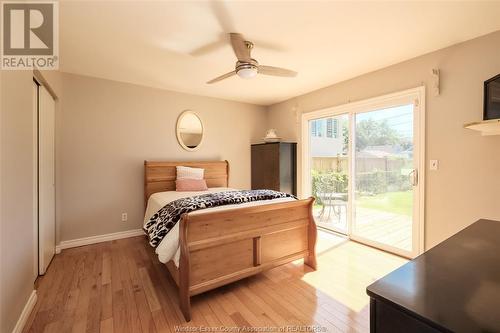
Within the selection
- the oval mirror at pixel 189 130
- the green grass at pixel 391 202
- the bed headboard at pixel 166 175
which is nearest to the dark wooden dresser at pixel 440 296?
the green grass at pixel 391 202

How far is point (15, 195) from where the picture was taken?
5.35 ft

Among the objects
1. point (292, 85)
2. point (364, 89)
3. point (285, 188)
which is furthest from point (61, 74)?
point (364, 89)

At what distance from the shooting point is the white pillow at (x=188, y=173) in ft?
12.4

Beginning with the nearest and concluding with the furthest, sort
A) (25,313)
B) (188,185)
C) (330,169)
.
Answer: (25,313) < (188,185) < (330,169)

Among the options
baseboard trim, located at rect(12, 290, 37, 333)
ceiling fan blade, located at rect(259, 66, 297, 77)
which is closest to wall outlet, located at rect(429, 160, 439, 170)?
ceiling fan blade, located at rect(259, 66, 297, 77)

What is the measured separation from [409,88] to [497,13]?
941 millimetres

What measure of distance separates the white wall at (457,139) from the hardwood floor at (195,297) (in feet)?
2.78

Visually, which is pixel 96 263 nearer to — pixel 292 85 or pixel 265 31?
pixel 265 31

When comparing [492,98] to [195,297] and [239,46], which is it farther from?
[195,297]

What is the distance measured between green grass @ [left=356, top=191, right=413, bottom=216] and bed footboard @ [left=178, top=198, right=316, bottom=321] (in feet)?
4.15

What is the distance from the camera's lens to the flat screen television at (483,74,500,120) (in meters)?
2.00

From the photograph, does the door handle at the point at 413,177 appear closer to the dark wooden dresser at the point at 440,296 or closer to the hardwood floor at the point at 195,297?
the hardwood floor at the point at 195,297

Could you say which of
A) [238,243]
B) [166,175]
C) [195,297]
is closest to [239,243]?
[238,243]

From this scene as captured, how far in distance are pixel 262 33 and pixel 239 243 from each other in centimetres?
202
